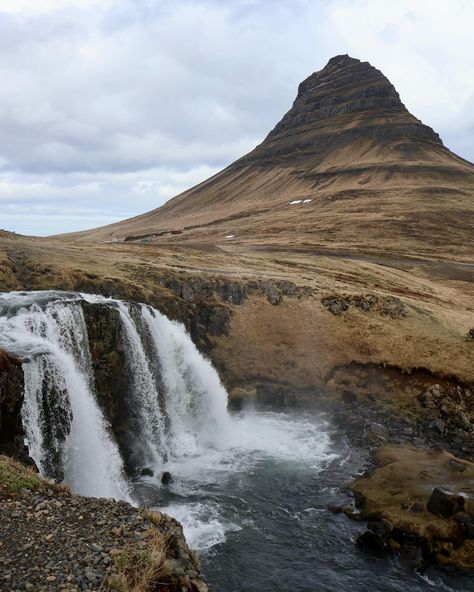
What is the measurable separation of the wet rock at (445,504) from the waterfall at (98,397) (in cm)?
1443

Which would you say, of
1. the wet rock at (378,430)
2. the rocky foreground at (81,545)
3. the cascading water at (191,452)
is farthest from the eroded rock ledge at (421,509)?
the rocky foreground at (81,545)

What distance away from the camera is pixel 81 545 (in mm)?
12172

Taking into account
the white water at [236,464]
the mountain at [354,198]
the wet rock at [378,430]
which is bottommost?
the white water at [236,464]

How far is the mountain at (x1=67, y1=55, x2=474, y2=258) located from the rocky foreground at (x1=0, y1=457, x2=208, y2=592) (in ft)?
247

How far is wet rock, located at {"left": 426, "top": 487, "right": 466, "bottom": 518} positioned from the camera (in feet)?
70.9

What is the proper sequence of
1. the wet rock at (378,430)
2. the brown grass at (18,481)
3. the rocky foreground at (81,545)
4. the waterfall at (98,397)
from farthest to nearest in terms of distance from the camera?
the wet rock at (378,430), the waterfall at (98,397), the brown grass at (18,481), the rocky foreground at (81,545)

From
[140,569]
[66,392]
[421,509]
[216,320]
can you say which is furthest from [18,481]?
[216,320]

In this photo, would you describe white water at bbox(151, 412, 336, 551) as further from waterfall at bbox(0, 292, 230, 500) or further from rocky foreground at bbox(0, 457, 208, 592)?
rocky foreground at bbox(0, 457, 208, 592)

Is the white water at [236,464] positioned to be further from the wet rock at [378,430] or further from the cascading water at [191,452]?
the wet rock at [378,430]

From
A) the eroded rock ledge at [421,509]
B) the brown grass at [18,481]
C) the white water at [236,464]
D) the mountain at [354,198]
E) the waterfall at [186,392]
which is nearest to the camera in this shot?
the brown grass at [18,481]

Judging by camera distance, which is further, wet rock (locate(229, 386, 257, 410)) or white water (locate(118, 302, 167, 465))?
wet rock (locate(229, 386, 257, 410))

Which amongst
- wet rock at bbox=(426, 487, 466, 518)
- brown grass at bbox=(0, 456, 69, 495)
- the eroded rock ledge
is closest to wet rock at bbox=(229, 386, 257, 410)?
the eroded rock ledge

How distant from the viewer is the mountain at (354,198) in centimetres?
10256

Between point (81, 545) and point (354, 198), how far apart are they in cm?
13619
